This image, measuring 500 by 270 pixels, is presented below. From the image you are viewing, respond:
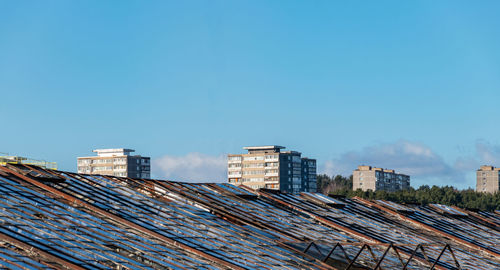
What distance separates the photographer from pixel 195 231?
50344 millimetres

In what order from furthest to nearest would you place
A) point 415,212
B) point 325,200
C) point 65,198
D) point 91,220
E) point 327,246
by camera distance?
point 415,212 < point 325,200 < point 327,246 < point 65,198 < point 91,220

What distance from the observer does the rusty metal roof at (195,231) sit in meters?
39.9

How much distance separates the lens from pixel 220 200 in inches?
2584

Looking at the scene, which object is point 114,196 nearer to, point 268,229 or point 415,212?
point 268,229

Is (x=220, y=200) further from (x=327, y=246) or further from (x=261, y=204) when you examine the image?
(x=327, y=246)

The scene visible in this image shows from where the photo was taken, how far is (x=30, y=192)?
49.3 metres

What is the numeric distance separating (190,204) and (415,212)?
36.7m

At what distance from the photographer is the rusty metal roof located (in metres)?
39.9

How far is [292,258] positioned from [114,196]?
50.9ft

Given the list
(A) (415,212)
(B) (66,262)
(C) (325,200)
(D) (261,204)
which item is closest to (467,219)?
(A) (415,212)

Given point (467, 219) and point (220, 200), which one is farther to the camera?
point (467, 219)

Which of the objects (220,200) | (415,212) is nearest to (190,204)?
(220,200)

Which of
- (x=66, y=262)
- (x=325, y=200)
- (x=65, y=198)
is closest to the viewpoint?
(x=66, y=262)

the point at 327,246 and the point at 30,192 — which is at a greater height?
the point at 30,192
